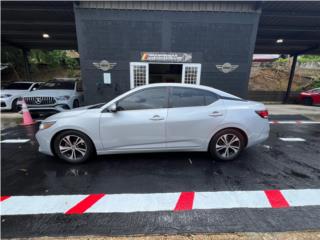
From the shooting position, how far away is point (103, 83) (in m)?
8.00

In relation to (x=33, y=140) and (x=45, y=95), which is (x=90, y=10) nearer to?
(x=45, y=95)

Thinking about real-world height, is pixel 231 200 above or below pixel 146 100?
below

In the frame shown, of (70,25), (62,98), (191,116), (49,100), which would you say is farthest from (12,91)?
(191,116)

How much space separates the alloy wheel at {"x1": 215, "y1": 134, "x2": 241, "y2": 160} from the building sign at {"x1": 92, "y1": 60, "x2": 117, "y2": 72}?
6.16m

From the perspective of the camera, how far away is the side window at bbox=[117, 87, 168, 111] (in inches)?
128

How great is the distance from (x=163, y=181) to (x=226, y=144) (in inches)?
57.9

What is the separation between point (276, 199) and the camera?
2.43 m

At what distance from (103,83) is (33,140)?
4.00 meters

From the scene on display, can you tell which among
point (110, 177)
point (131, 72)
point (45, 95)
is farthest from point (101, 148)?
point (131, 72)

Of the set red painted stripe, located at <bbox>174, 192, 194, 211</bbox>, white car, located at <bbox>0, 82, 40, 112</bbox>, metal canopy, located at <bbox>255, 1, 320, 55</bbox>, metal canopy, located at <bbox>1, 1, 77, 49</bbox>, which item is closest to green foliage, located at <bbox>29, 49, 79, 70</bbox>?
metal canopy, located at <bbox>1, 1, 77, 49</bbox>

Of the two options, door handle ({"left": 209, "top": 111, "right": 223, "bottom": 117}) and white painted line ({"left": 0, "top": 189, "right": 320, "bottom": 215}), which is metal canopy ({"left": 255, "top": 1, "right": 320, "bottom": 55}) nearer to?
door handle ({"left": 209, "top": 111, "right": 223, "bottom": 117})

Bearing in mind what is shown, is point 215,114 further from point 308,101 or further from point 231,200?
point 308,101

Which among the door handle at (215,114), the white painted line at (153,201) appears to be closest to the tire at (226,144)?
the door handle at (215,114)

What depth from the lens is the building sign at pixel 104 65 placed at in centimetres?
779
